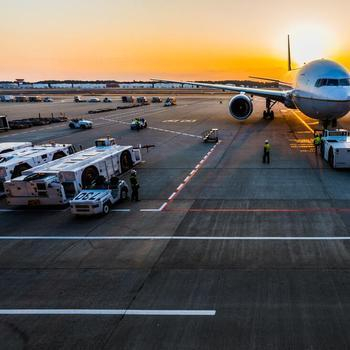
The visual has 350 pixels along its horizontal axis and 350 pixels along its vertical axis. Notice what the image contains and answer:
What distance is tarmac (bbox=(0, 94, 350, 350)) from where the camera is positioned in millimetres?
8961

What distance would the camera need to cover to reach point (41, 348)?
8.62 m

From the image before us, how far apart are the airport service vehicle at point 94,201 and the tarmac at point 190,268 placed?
48 cm

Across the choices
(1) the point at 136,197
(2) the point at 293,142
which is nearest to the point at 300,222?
(1) the point at 136,197

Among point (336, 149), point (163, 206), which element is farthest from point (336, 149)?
point (163, 206)

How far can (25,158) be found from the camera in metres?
24.1

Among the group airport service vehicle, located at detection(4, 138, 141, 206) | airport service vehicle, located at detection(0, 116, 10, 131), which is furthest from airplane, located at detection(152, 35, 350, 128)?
airport service vehicle, located at detection(0, 116, 10, 131)

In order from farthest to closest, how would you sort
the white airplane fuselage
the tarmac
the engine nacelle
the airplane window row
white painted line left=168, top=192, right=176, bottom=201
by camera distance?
the engine nacelle → the airplane window row → the white airplane fuselage → white painted line left=168, top=192, right=176, bottom=201 → the tarmac

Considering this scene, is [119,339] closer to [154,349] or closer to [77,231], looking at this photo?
[154,349]

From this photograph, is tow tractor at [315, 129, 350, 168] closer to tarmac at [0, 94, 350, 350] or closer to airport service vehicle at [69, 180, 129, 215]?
tarmac at [0, 94, 350, 350]

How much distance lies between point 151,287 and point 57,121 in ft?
181

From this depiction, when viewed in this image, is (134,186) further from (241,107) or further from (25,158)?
(241,107)

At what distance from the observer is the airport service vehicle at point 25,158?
22297mm

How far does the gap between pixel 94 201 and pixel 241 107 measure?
32.3 metres

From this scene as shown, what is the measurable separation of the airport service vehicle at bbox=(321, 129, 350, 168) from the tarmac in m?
0.65
